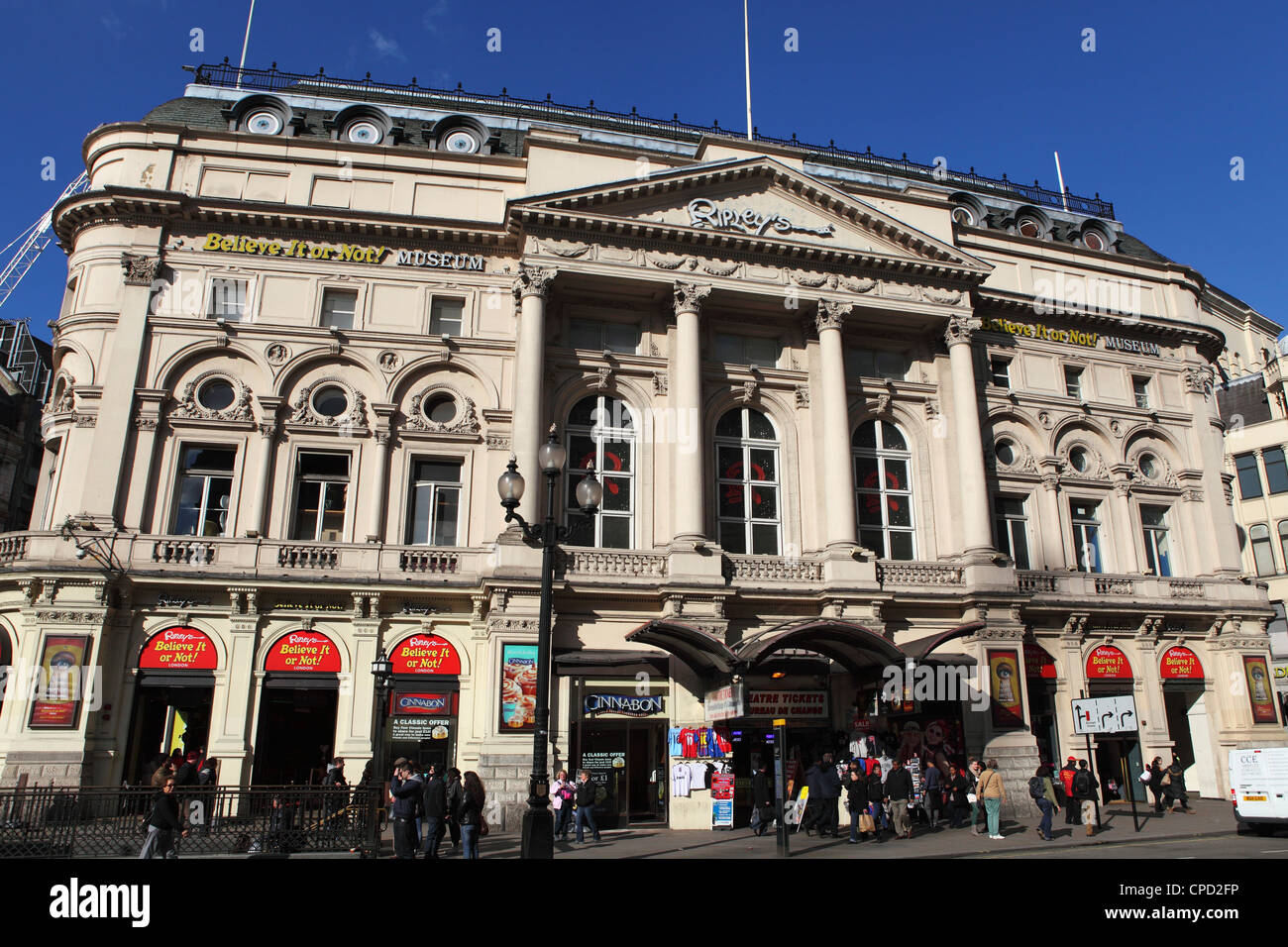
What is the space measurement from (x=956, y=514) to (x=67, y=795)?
25.2 metres

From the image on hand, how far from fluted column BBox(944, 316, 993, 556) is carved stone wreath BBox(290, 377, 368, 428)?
19.5 m

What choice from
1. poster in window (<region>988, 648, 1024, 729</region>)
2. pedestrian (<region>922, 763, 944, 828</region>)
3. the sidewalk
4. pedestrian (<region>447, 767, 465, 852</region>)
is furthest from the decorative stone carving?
poster in window (<region>988, 648, 1024, 729</region>)

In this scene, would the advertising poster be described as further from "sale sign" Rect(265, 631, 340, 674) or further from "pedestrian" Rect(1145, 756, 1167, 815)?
"sale sign" Rect(265, 631, 340, 674)

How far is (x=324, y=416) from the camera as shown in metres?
27.4

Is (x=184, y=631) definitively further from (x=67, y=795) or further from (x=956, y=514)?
(x=956, y=514)

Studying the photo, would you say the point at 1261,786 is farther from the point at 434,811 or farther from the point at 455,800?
the point at 434,811

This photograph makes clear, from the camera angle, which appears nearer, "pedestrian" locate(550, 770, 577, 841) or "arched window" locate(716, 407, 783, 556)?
"pedestrian" locate(550, 770, 577, 841)

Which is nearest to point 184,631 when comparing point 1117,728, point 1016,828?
point 1016,828

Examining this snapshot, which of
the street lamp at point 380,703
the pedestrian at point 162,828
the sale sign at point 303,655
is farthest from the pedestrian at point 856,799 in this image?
the sale sign at point 303,655

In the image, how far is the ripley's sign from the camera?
29.1m

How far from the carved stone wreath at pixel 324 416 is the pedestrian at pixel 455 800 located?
41.9 feet

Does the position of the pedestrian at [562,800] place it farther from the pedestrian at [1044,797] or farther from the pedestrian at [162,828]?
the pedestrian at [1044,797]

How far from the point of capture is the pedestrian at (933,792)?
72.5ft

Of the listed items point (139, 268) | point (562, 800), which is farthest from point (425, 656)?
point (139, 268)
